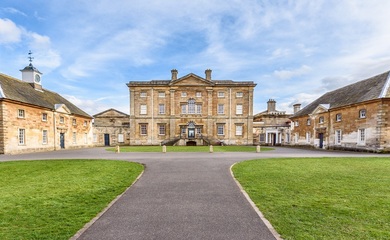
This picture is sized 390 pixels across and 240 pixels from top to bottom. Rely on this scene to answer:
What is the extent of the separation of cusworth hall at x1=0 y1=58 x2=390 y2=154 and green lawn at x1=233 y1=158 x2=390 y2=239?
1807cm

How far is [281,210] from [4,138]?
2625 cm

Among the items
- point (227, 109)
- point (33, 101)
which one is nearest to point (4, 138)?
point (33, 101)

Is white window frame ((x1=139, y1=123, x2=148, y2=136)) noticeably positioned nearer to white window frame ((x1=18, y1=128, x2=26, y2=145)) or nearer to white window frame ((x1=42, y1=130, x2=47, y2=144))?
white window frame ((x1=42, y1=130, x2=47, y2=144))

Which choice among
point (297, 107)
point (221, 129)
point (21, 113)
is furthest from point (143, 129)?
point (297, 107)

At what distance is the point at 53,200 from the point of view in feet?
18.8

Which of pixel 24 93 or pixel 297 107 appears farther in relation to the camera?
pixel 297 107

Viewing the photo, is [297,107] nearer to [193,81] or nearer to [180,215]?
[193,81]

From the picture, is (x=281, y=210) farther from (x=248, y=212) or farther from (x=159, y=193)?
(x=159, y=193)

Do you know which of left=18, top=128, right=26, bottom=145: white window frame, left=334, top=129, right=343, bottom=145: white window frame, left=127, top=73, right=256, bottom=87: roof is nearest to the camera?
left=18, top=128, right=26, bottom=145: white window frame

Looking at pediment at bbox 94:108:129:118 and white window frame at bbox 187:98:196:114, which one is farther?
pediment at bbox 94:108:129:118

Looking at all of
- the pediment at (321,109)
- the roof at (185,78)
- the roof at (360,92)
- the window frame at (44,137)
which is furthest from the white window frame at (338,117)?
the window frame at (44,137)

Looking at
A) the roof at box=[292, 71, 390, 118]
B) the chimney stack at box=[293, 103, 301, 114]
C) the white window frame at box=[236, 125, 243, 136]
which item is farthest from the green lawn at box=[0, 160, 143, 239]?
the chimney stack at box=[293, 103, 301, 114]

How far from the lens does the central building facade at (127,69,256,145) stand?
37094mm

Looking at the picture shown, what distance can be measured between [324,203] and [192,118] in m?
32.2
